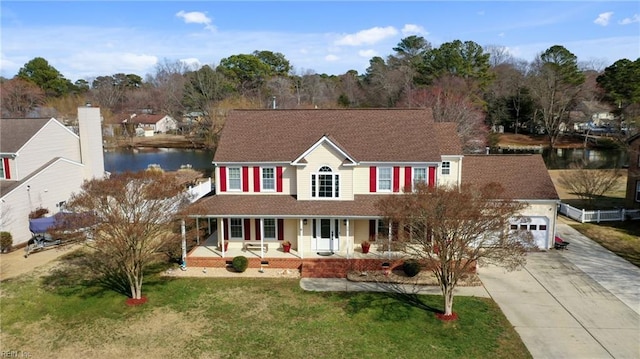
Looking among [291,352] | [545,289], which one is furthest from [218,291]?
[545,289]

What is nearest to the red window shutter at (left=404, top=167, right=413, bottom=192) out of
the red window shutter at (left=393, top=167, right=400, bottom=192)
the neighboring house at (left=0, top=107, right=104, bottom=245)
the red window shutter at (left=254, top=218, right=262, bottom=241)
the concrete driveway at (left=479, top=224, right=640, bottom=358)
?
the red window shutter at (left=393, top=167, right=400, bottom=192)

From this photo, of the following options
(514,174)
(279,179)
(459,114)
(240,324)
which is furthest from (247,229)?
(459,114)

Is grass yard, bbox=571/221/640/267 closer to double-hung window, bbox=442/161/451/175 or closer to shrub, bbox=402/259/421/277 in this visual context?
double-hung window, bbox=442/161/451/175

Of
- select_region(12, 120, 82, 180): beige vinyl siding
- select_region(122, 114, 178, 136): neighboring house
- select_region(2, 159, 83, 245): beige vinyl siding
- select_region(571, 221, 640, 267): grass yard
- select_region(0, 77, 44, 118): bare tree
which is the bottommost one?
select_region(571, 221, 640, 267): grass yard

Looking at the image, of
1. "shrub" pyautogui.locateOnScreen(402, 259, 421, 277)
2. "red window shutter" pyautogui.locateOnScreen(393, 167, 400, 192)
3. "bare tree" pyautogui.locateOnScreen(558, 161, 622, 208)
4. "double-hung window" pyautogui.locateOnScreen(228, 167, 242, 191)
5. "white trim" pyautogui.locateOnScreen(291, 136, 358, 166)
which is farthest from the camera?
"bare tree" pyautogui.locateOnScreen(558, 161, 622, 208)

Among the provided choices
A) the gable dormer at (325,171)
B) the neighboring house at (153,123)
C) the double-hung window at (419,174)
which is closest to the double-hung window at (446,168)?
the double-hung window at (419,174)

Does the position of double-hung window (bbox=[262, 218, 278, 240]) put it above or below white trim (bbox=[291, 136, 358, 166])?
below
